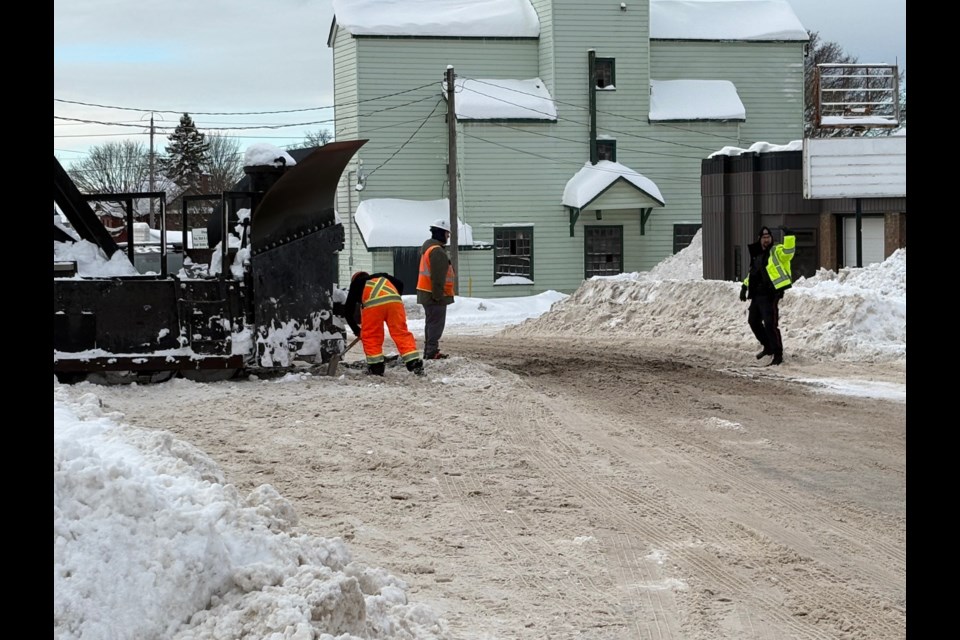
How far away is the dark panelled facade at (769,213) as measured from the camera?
87.1 feet

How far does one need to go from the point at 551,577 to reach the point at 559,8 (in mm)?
34560

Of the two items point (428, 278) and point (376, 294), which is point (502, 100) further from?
point (376, 294)

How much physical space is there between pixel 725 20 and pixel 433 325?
30.4 meters

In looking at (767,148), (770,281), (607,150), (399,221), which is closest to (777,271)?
(770,281)

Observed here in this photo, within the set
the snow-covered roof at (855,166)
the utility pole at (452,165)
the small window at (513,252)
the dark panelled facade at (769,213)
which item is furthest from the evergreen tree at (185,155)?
the snow-covered roof at (855,166)

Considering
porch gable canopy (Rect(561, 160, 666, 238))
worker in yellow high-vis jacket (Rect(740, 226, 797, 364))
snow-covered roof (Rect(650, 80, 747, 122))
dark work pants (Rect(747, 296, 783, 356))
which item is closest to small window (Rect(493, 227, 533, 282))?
porch gable canopy (Rect(561, 160, 666, 238))

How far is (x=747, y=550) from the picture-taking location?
21.5 feet

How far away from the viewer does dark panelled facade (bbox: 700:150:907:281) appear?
26.6m

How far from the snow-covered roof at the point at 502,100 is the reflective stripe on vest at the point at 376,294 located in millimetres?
25114

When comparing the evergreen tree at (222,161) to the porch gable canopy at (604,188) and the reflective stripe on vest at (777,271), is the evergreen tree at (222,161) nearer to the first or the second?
the porch gable canopy at (604,188)

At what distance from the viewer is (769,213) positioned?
1102 inches

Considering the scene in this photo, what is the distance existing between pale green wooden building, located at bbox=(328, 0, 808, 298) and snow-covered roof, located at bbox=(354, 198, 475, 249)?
0.35 feet

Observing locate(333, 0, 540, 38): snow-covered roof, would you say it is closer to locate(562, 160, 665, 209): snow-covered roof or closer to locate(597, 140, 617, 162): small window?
locate(597, 140, 617, 162): small window

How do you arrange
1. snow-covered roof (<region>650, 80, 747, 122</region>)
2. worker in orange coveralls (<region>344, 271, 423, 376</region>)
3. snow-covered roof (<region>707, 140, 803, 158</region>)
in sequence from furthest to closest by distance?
snow-covered roof (<region>650, 80, 747, 122</region>) < snow-covered roof (<region>707, 140, 803, 158</region>) < worker in orange coveralls (<region>344, 271, 423, 376</region>)
